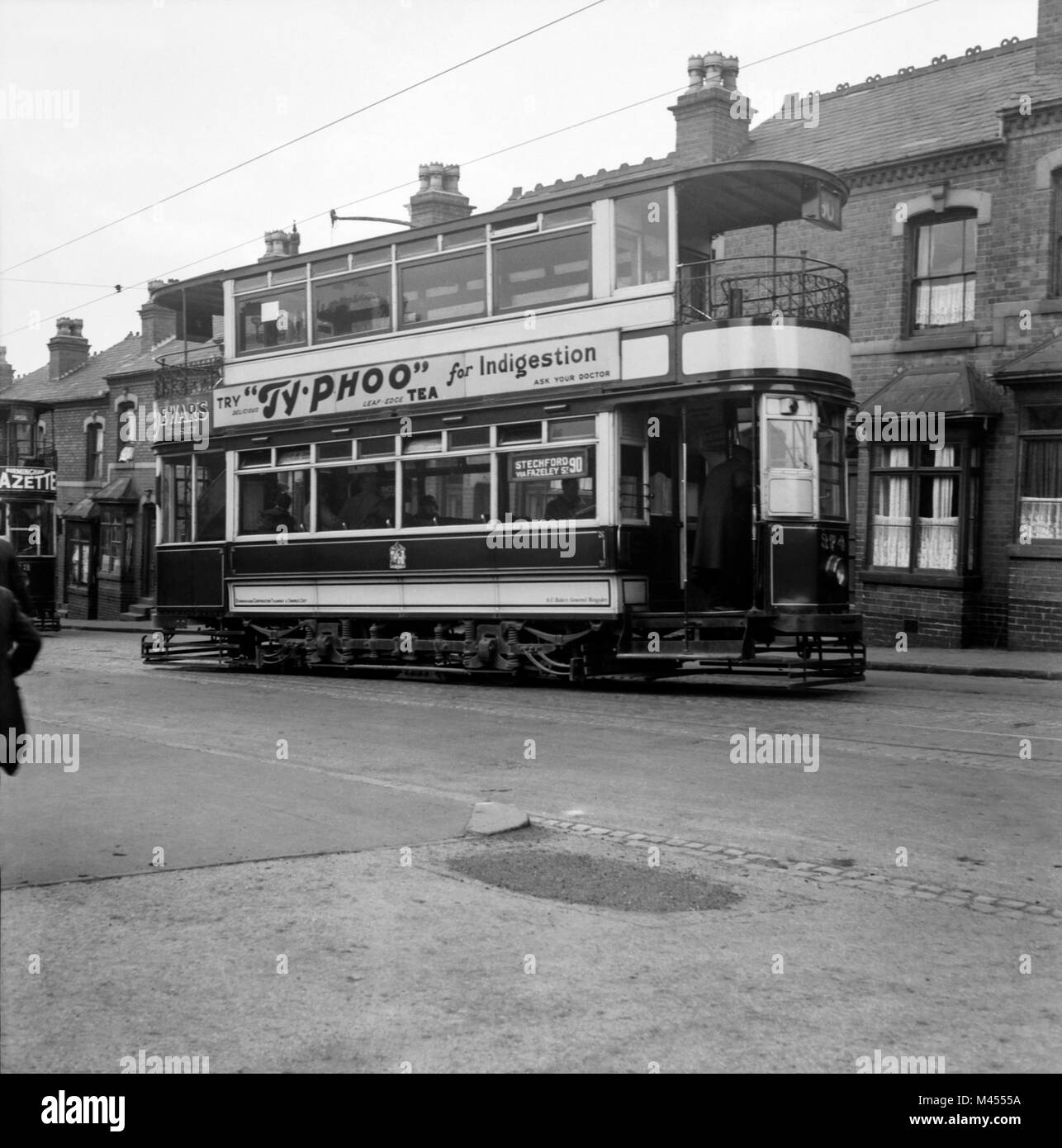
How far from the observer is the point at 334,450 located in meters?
16.5

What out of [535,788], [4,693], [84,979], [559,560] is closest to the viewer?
[84,979]

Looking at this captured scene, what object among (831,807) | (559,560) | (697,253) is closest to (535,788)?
(831,807)

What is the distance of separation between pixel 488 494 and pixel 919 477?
30.6 feet

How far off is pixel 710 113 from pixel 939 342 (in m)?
7.45

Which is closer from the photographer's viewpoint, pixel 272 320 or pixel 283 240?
pixel 272 320

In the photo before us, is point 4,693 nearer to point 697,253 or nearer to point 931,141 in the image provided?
point 697,253

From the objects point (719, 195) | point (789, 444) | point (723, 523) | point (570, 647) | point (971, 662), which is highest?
point (719, 195)

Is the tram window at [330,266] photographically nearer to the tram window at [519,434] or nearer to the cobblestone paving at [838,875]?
the tram window at [519,434]

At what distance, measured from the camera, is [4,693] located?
511 cm

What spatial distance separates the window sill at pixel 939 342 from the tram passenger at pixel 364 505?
33.5 feet

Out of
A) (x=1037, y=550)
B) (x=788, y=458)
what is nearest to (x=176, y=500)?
(x=788, y=458)

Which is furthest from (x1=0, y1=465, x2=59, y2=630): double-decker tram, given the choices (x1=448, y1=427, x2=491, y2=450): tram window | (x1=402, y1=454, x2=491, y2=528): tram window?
(x1=448, y1=427, x2=491, y2=450): tram window

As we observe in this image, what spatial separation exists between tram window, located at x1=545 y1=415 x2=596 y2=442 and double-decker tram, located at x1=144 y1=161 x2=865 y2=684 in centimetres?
4

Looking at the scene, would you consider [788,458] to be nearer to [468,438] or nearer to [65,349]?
[468,438]
